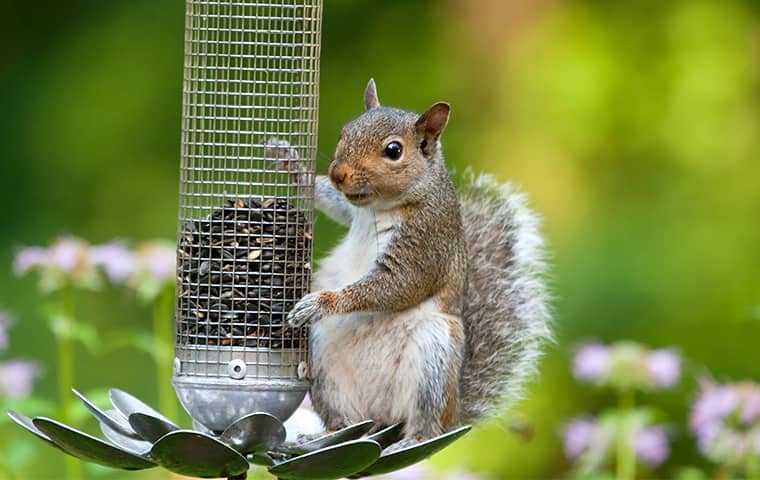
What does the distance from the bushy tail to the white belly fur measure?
0.27 m

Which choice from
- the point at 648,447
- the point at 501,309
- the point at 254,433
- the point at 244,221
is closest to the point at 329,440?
the point at 254,433

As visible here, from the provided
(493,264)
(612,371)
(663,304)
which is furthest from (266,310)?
(663,304)

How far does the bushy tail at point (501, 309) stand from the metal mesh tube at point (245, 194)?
0.52 metres

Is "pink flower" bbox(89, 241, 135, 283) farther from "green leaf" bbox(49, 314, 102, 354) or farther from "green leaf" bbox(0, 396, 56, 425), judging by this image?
"green leaf" bbox(0, 396, 56, 425)

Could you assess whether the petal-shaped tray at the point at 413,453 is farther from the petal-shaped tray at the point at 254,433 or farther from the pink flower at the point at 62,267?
the pink flower at the point at 62,267

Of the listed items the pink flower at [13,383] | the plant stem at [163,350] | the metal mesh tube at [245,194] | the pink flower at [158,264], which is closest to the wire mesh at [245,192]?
the metal mesh tube at [245,194]

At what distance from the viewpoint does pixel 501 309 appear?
292 centimetres

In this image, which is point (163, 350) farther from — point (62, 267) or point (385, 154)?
point (385, 154)

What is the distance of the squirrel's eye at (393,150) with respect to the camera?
2.48 meters

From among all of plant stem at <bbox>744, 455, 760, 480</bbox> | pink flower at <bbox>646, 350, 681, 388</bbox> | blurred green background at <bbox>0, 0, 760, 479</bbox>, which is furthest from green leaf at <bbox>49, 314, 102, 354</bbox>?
blurred green background at <bbox>0, 0, 760, 479</bbox>

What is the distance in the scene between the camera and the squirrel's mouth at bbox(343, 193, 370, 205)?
2.45m

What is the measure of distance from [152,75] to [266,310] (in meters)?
2.99

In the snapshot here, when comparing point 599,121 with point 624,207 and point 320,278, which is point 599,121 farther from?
point 320,278

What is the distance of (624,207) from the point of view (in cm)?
501
